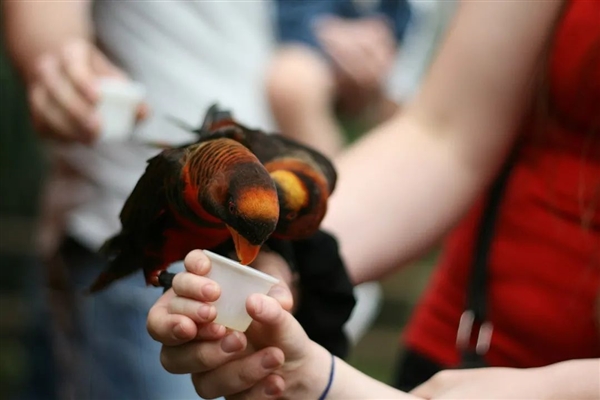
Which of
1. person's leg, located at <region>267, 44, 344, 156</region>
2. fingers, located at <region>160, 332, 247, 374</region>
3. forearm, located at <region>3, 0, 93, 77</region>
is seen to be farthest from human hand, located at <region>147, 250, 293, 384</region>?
person's leg, located at <region>267, 44, 344, 156</region>

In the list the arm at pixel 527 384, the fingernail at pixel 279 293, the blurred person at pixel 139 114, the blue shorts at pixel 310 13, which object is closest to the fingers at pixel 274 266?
the fingernail at pixel 279 293

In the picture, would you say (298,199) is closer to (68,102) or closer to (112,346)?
(68,102)

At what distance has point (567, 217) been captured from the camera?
78 centimetres

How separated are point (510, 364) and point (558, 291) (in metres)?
0.09

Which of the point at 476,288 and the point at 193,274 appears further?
the point at 476,288

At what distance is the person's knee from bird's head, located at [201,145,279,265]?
0.74 meters

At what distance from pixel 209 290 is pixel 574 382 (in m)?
0.28

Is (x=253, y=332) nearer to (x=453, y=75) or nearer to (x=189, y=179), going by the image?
(x=189, y=179)

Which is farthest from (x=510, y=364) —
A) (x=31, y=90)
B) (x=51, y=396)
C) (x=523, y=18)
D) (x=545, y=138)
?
(x=51, y=396)

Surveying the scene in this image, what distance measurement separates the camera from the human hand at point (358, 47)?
1391 mm

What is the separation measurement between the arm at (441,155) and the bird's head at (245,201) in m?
0.24

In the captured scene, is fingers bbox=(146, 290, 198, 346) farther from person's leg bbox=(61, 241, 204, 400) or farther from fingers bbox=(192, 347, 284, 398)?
person's leg bbox=(61, 241, 204, 400)

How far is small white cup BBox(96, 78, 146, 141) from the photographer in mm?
905

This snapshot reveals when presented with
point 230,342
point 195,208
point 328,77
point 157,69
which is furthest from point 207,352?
point 328,77
